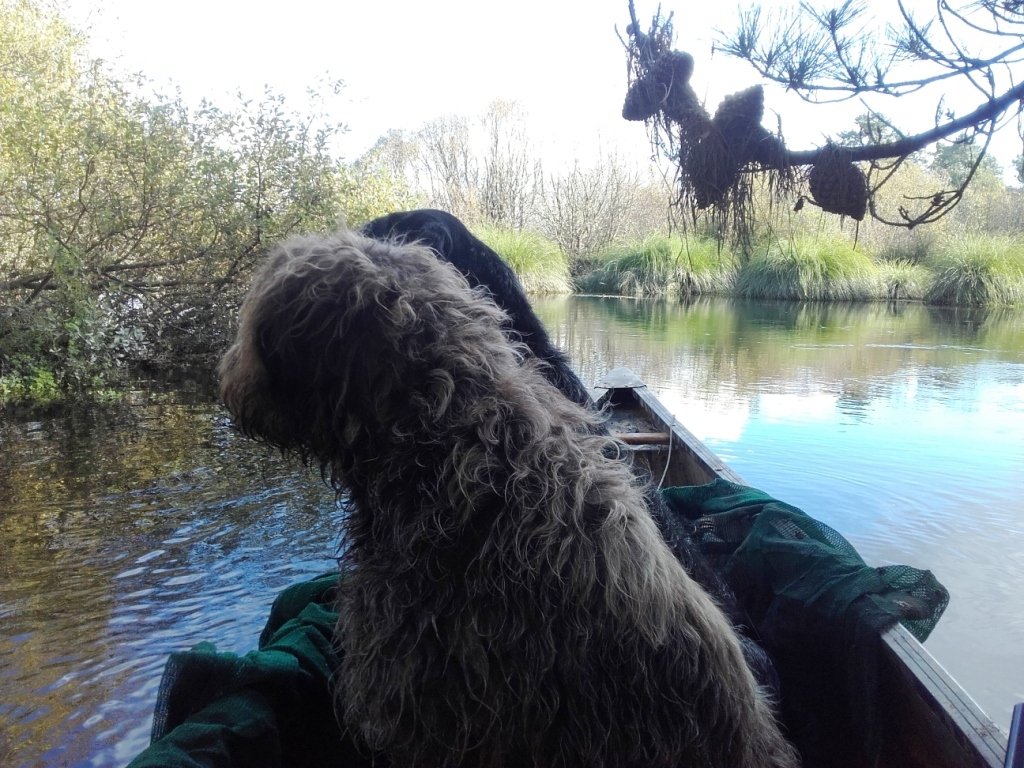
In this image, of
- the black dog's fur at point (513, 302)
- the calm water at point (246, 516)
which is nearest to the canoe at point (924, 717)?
the black dog's fur at point (513, 302)

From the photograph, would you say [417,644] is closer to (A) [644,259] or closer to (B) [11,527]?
(B) [11,527]

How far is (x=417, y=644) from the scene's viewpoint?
4.38 feet

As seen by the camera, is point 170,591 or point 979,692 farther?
point 170,591

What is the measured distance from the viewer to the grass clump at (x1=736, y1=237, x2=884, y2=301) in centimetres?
2206

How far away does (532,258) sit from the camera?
24188 millimetres

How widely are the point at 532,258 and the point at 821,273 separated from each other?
29.8 feet

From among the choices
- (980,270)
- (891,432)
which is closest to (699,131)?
(891,432)

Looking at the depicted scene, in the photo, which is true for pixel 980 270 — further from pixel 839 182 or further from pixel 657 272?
pixel 839 182

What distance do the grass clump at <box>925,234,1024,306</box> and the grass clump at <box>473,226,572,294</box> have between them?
11.8 metres

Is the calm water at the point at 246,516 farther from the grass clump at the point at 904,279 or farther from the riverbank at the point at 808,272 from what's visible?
the grass clump at the point at 904,279

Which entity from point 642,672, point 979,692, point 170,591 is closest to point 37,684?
point 170,591

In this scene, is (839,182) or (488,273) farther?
(839,182)

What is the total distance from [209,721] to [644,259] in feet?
83.0

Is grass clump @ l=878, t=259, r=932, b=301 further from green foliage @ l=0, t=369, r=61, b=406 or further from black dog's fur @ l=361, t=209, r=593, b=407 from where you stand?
black dog's fur @ l=361, t=209, r=593, b=407
